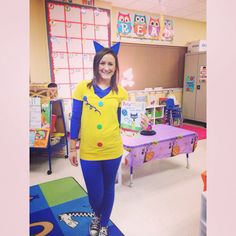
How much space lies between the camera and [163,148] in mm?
2586

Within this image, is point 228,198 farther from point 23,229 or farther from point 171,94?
point 171,94

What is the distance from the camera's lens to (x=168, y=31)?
16.8ft

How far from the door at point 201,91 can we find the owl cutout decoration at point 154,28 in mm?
1180

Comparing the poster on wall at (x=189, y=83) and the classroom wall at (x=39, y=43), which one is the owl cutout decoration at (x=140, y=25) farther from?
the poster on wall at (x=189, y=83)

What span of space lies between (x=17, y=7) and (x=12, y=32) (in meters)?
0.04

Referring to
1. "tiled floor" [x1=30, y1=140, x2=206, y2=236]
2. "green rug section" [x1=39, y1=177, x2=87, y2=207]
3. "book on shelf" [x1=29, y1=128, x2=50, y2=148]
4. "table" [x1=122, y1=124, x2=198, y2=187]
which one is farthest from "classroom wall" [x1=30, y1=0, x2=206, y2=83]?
"table" [x1=122, y1=124, x2=198, y2=187]

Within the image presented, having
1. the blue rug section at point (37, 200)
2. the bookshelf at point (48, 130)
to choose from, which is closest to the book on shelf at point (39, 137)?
the bookshelf at point (48, 130)

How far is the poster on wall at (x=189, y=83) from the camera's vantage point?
544 centimetres

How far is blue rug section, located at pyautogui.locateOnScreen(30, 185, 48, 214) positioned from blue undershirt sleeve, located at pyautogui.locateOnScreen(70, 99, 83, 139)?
1.02m

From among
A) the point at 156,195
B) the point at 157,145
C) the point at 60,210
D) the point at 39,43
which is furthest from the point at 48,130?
the point at 39,43

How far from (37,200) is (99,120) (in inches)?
52.4

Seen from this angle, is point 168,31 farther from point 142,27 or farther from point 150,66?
point 150,66

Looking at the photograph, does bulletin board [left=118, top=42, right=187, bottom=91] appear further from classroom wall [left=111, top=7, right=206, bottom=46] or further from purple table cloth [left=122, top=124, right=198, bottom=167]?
purple table cloth [left=122, top=124, right=198, bottom=167]

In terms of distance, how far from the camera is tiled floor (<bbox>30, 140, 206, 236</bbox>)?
5.99ft
